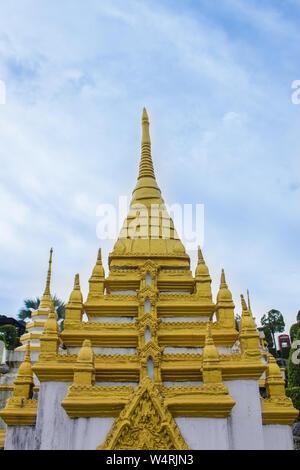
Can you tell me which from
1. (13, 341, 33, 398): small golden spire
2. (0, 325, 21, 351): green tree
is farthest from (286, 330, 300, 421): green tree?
(0, 325, 21, 351): green tree

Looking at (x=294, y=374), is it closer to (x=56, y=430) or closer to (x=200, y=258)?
(x=200, y=258)

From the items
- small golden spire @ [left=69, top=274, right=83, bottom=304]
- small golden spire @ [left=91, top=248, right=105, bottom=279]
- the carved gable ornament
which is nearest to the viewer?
the carved gable ornament

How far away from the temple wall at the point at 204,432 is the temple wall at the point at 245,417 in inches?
28.1

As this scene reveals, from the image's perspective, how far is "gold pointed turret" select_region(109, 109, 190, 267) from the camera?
15.6m

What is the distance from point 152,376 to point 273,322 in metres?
43.7

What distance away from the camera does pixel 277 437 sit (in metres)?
11.3

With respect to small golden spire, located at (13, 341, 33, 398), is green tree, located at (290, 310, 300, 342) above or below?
above

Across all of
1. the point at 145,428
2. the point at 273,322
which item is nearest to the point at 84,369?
the point at 145,428

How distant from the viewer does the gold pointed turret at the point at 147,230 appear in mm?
15625

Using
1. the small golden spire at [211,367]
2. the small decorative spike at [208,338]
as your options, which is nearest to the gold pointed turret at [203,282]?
the small decorative spike at [208,338]

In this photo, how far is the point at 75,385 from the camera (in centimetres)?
1047

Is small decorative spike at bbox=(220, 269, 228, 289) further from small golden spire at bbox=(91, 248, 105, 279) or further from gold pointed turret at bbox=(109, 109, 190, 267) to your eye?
small golden spire at bbox=(91, 248, 105, 279)

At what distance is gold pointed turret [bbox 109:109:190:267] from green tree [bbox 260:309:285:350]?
3772 cm
